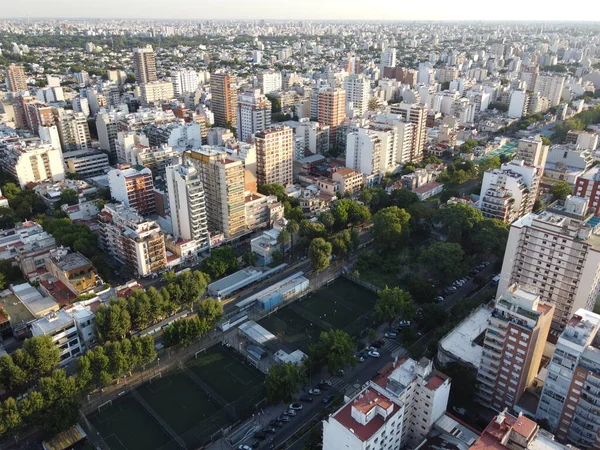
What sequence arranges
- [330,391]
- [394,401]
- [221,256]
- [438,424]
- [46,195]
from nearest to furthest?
[394,401] → [438,424] → [330,391] → [221,256] → [46,195]

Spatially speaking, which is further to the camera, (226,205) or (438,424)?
(226,205)

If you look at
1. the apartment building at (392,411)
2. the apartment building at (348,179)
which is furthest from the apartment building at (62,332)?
the apartment building at (348,179)

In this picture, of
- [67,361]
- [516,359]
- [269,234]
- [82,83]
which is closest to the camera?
[516,359]

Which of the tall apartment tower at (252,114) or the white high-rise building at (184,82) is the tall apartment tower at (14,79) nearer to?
the white high-rise building at (184,82)

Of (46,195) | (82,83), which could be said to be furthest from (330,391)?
(82,83)

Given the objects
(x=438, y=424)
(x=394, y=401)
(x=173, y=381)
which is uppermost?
(x=394, y=401)

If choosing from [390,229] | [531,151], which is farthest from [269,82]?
[390,229]

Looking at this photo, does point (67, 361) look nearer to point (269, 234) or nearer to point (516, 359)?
point (269, 234)
